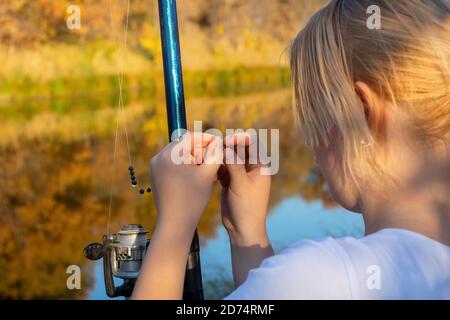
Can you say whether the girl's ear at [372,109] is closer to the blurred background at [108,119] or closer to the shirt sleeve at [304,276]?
the shirt sleeve at [304,276]

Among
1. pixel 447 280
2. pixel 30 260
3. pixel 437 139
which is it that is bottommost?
pixel 30 260

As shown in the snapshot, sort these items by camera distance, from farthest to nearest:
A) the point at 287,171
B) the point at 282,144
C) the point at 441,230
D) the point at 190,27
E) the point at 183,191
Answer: the point at 190,27 < the point at 282,144 < the point at 287,171 < the point at 183,191 < the point at 441,230

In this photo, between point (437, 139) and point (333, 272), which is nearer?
point (333, 272)

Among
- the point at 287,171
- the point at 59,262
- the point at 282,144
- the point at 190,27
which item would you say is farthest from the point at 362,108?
the point at 190,27

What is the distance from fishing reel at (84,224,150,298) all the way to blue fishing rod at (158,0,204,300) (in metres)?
0.09

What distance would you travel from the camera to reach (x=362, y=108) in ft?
3.26

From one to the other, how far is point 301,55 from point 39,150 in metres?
10.3

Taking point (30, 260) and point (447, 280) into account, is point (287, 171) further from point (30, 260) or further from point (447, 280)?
point (447, 280)

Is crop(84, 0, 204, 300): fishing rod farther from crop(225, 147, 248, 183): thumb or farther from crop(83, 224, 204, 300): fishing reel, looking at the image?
crop(225, 147, 248, 183): thumb

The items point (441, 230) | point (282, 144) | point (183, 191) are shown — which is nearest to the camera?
point (441, 230)

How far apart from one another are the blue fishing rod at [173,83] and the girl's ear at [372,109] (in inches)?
19.7

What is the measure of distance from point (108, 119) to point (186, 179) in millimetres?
13401
